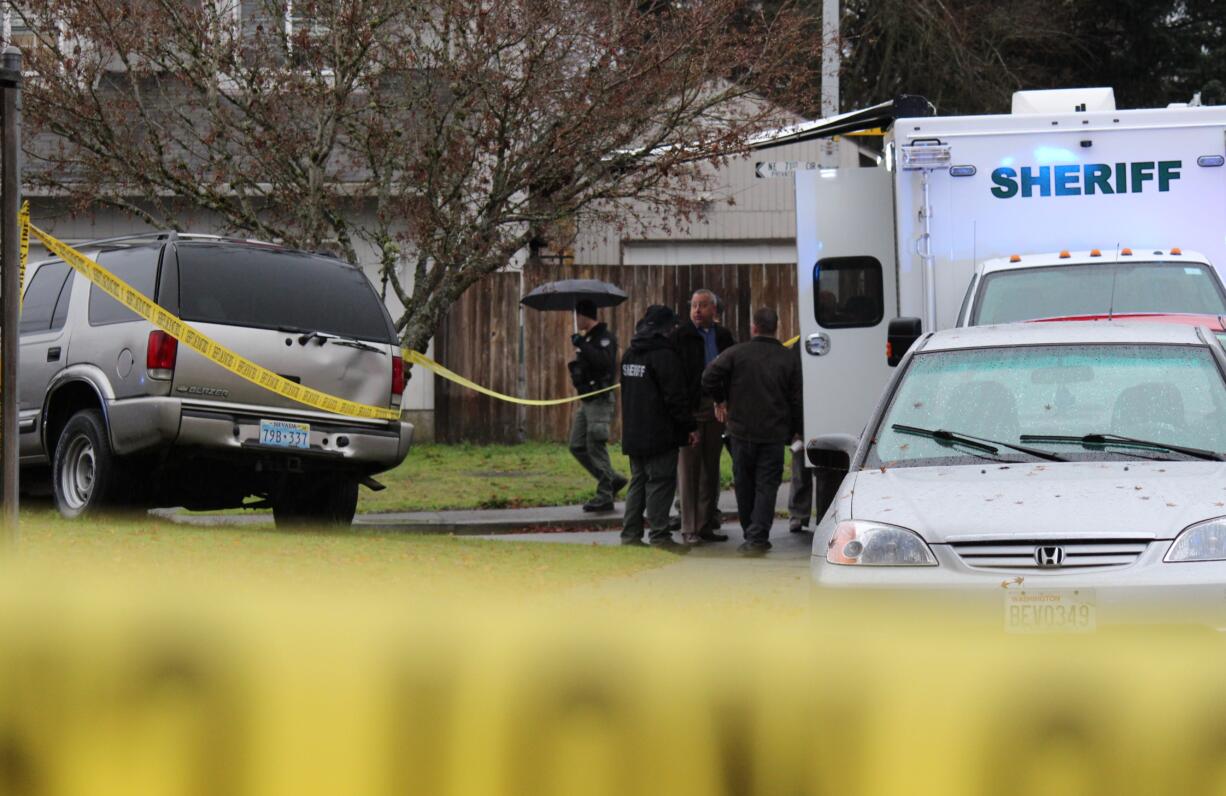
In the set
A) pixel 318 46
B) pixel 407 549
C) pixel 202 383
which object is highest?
pixel 318 46

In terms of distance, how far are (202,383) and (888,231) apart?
214 inches

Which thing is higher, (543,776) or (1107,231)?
(1107,231)

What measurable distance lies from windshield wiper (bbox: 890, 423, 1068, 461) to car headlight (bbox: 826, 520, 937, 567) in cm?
91

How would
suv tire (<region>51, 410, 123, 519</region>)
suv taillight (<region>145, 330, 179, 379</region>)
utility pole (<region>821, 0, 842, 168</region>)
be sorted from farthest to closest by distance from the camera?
utility pole (<region>821, 0, 842, 168</region>) → suv tire (<region>51, 410, 123, 519</region>) → suv taillight (<region>145, 330, 179, 379</region>)

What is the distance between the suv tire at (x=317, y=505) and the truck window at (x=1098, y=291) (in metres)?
4.74

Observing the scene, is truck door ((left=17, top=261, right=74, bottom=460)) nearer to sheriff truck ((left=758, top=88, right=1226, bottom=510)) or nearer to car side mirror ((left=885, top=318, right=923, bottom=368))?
car side mirror ((left=885, top=318, right=923, bottom=368))

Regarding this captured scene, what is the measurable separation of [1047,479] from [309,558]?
5.11 meters

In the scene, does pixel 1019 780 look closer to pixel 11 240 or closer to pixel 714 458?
pixel 11 240

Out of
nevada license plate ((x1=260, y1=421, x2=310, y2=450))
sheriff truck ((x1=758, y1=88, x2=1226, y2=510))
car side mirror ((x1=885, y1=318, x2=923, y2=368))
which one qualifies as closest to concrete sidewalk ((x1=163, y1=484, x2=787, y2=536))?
nevada license plate ((x1=260, y1=421, x2=310, y2=450))

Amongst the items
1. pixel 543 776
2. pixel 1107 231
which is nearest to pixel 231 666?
pixel 543 776

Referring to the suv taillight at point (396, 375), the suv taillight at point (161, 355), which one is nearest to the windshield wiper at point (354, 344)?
the suv taillight at point (396, 375)

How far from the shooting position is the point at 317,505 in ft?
42.6

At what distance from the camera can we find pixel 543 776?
12.5ft

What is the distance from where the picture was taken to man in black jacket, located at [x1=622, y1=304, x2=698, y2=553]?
43.2 feet
